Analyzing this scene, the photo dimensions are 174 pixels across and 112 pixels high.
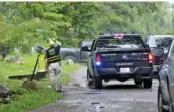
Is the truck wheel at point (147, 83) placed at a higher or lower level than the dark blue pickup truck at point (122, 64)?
lower

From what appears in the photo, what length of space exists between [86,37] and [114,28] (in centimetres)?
935

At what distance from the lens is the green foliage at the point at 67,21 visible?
597 inches

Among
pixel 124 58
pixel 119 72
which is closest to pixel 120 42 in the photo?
pixel 124 58

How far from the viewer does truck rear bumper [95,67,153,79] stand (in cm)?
1584

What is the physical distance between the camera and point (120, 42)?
16984 mm

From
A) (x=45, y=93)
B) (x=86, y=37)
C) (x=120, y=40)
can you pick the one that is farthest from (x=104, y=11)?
(x=45, y=93)

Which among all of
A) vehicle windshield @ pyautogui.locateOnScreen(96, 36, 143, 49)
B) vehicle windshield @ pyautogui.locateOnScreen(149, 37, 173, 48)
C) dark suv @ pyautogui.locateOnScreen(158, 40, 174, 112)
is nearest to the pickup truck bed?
vehicle windshield @ pyautogui.locateOnScreen(96, 36, 143, 49)

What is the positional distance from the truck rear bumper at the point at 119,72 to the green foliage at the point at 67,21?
2.17 m

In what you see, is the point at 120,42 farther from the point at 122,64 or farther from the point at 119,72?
the point at 119,72

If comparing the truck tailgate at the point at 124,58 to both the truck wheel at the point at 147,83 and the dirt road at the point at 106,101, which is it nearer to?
the truck wheel at the point at 147,83

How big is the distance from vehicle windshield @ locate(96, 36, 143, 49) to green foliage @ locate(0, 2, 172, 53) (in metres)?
1.86

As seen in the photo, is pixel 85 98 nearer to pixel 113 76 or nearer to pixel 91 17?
pixel 113 76

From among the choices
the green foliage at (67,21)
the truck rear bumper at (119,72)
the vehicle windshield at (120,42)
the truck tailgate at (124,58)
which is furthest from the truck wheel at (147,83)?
the green foliage at (67,21)

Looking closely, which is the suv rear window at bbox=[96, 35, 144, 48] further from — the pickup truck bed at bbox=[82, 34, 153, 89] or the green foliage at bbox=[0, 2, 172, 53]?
the green foliage at bbox=[0, 2, 172, 53]
